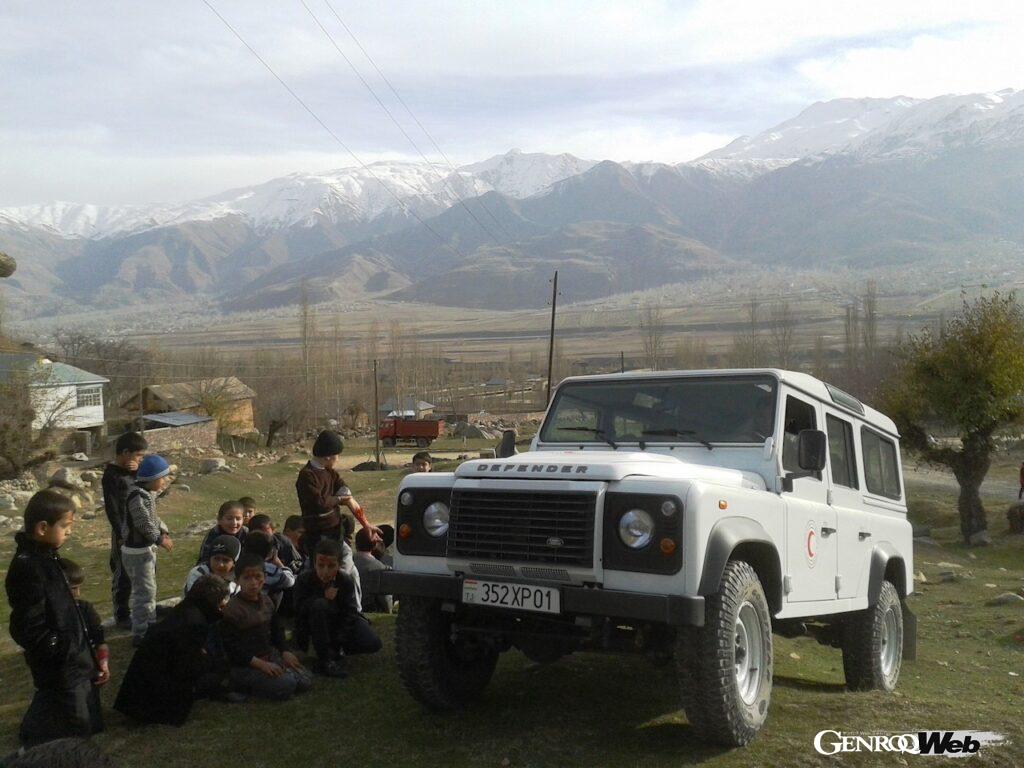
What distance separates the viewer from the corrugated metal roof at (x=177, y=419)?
56056 millimetres

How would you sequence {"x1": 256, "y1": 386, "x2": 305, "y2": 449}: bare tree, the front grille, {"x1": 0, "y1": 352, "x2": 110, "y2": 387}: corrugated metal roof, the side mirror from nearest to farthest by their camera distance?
the front grille, the side mirror, {"x1": 0, "y1": 352, "x2": 110, "y2": 387}: corrugated metal roof, {"x1": 256, "y1": 386, "x2": 305, "y2": 449}: bare tree

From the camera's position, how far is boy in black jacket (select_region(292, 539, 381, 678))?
7.24 metres

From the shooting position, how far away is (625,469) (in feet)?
17.6

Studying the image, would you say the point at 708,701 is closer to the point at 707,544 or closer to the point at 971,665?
the point at 707,544

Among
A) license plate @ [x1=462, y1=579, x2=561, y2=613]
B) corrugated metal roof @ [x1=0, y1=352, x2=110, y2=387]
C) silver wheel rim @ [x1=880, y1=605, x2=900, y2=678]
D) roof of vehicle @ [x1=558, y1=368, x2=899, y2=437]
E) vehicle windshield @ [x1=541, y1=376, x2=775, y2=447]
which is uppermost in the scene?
corrugated metal roof @ [x1=0, y1=352, x2=110, y2=387]

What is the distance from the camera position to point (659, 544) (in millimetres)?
5051

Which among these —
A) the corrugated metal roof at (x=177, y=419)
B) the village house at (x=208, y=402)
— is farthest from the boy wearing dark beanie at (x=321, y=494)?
the village house at (x=208, y=402)

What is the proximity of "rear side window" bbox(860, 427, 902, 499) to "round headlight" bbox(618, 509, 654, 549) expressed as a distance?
12.4 ft

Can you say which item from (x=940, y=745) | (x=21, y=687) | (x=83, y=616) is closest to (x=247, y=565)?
(x=83, y=616)

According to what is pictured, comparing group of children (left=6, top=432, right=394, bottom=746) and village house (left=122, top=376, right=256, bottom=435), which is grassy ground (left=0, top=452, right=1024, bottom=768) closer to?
group of children (left=6, top=432, right=394, bottom=746)

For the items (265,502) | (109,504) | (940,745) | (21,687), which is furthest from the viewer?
(265,502)

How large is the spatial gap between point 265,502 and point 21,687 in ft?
63.1

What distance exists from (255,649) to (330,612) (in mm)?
793

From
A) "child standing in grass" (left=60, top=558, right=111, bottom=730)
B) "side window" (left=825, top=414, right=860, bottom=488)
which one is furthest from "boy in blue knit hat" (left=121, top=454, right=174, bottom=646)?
"side window" (left=825, top=414, right=860, bottom=488)
